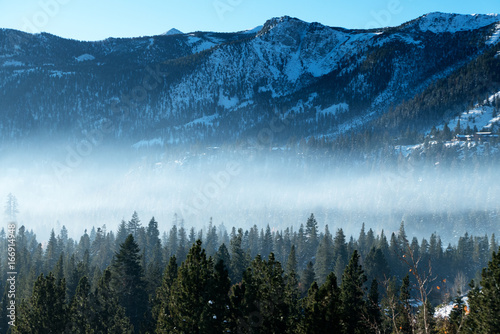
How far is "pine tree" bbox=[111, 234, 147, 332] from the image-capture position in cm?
6069

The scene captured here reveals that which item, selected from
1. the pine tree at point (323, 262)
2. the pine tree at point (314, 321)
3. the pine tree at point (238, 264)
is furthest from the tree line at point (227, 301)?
the pine tree at point (323, 262)

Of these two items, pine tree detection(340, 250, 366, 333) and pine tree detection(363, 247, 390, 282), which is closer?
pine tree detection(340, 250, 366, 333)

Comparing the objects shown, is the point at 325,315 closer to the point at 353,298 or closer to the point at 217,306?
the point at 217,306

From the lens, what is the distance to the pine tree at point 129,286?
6069 cm

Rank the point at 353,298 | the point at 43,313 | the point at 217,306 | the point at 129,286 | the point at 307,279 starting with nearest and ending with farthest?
the point at 217,306, the point at 353,298, the point at 43,313, the point at 129,286, the point at 307,279

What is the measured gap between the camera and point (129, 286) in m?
61.8

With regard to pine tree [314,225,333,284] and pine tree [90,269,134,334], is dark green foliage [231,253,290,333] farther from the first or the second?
pine tree [314,225,333,284]

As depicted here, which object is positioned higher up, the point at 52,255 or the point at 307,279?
the point at 52,255

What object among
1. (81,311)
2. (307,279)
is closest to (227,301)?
(81,311)

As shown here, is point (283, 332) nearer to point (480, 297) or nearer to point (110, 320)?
point (480, 297)

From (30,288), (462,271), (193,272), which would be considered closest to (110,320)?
(193,272)

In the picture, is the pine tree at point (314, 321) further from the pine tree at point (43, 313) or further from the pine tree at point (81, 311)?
the pine tree at point (81, 311)

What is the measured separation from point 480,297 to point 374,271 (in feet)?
237

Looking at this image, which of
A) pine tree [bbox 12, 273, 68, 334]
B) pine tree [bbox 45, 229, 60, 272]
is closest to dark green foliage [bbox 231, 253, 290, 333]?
pine tree [bbox 12, 273, 68, 334]
